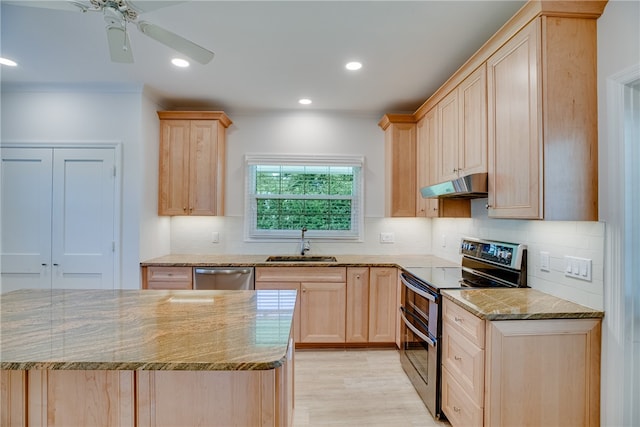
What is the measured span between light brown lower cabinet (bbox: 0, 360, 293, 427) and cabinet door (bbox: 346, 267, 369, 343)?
204 centimetres

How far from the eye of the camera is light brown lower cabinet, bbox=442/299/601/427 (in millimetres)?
1591

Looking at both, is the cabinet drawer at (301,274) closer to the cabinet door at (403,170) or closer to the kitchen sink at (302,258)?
the kitchen sink at (302,258)

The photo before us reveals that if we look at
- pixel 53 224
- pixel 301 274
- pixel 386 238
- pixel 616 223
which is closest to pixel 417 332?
pixel 301 274

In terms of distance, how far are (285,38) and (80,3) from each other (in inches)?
45.7

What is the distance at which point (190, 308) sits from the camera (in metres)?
1.64

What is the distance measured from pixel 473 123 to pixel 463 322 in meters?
1.37

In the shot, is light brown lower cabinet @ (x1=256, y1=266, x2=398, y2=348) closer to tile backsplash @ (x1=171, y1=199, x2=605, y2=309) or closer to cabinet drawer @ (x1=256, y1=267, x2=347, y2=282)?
cabinet drawer @ (x1=256, y1=267, x2=347, y2=282)

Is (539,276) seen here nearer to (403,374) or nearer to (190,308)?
(403,374)

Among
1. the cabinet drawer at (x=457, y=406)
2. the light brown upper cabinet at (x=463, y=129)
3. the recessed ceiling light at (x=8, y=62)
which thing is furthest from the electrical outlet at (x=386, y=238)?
the recessed ceiling light at (x=8, y=62)

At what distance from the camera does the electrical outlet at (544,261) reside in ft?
6.50

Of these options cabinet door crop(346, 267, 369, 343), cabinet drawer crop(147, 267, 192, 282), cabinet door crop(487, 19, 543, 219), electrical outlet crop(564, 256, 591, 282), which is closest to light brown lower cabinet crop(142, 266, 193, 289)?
cabinet drawer crop(147, 267, 192, 282)

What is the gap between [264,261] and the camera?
3258mm

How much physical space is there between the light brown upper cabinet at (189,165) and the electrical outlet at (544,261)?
2909mm

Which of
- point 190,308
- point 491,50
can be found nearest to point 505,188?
point 491,50
